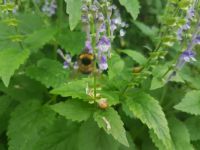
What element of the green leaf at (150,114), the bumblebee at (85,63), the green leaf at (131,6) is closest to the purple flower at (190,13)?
the green leaf at (131,6)

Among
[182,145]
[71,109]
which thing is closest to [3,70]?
[71,109]

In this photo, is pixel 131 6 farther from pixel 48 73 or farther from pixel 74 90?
pixel 48 73

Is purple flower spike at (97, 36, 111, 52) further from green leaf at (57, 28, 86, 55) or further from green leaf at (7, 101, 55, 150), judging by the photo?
green leaf at (7, 101, 55, 150)

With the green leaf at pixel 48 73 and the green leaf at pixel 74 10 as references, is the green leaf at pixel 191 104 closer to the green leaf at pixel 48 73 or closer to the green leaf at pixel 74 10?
the green leaf at pixel 48 73

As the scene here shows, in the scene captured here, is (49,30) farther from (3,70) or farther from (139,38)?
(139,38)

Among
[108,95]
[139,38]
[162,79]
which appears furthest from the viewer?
[139,38]

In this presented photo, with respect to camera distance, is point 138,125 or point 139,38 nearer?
point 138,125
